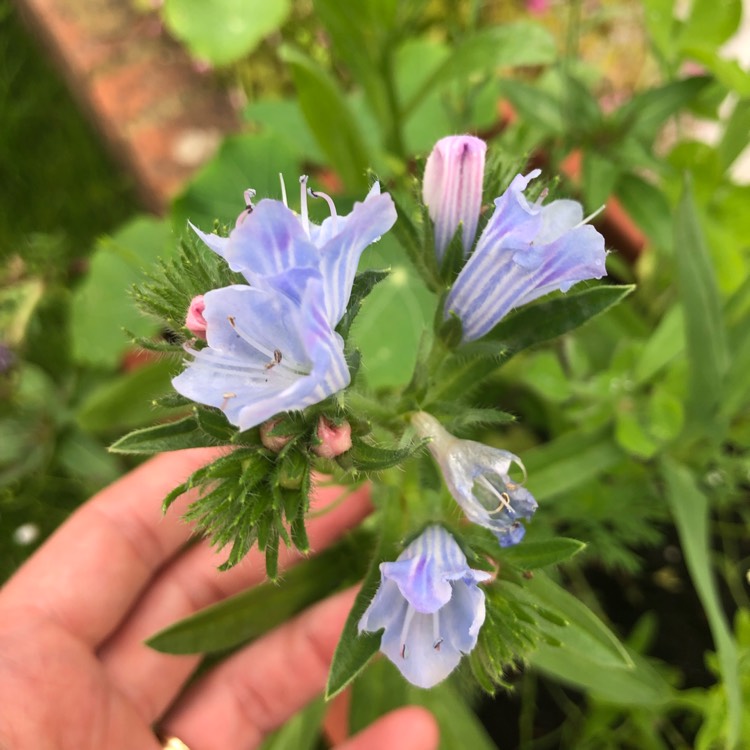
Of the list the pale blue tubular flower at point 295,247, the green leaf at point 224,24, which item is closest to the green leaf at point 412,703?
the pale blue tubular flower at point 295,247

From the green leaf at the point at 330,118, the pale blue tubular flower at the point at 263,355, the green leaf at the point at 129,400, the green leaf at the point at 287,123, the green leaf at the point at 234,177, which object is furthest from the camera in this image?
the green leaf at the point at 287,123

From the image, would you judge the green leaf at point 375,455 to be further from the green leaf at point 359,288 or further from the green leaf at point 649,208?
the green leaf at point 649,208

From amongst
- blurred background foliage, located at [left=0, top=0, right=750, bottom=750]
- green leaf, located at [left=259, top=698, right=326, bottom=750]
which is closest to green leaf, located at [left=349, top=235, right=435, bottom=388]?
blurred background foliage, located at [left=0, top=0, right=750, bottom=750]

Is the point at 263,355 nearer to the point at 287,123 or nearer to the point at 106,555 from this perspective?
the point at 106,555

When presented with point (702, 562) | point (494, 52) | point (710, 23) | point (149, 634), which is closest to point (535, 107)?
point (494, 52)

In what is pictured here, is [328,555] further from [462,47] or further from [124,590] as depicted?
[462,47]

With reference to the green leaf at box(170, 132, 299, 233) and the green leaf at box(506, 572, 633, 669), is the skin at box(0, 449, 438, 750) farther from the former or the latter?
the green leaf at box(170, 132, 299, 233)
